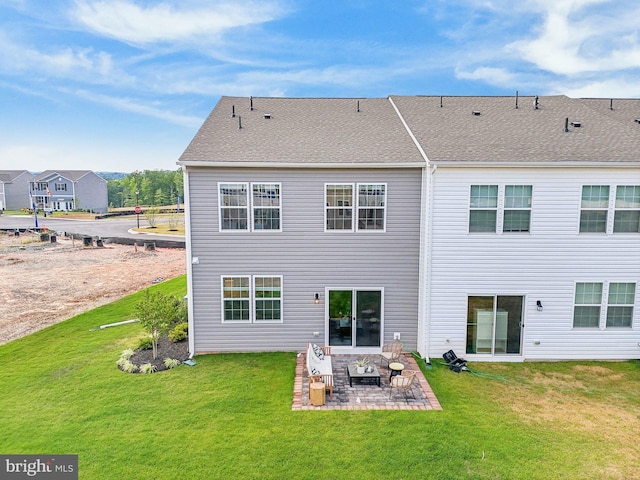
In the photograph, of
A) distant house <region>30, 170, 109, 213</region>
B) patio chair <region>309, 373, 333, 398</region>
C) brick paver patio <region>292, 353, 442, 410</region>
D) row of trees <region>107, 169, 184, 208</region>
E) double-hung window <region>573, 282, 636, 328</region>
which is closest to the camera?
brick paver patio <region>292, 353, 442, 410</region>

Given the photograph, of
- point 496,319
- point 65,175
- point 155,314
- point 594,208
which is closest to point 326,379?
point 155,314

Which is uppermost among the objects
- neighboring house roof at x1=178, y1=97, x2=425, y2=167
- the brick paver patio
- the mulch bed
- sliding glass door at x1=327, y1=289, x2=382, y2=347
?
neighboring house roof at x1=178, y1=97, x2=425, y2=167

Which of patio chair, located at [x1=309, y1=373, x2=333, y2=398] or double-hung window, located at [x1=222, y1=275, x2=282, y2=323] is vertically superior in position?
double-hung window, located at [x1=222, y1=275, x2=282, y2=323]

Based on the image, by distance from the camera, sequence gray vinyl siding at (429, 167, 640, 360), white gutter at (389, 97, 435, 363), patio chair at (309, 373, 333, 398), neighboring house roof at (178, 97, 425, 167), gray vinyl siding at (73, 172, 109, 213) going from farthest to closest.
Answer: gray vinyl siding at (73, 172, 109, 213)
neighboring house roof at (178, 97, 425, 167)
white gutter at (389, 97, 435, 363)
gray vinyl siding at (429, 167, 640, 360)
patio chair at (309, 373, 333, 398)

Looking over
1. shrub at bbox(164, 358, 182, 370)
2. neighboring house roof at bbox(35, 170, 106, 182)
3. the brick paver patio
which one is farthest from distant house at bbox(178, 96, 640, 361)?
neighboring house roof at bbox(35, 170, 106, 182)

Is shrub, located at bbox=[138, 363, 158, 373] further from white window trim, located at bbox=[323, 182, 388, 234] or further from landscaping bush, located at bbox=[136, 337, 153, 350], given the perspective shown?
white window trim, located at bbox=[323, 182, 388, 234]

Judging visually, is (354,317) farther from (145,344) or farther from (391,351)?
(145,344)
